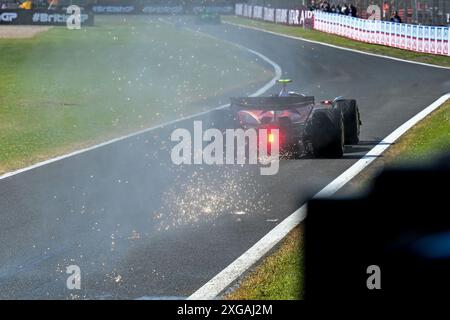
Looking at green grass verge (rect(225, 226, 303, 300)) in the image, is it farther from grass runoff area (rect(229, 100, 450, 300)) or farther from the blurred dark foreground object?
the blurred dark foreground object

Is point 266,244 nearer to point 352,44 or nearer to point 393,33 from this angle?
point 393,33

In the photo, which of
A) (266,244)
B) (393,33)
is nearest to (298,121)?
(266,244)

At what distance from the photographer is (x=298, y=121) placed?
47.4 feet

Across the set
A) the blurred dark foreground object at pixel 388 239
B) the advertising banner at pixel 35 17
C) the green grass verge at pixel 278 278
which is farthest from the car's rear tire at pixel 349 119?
the advertising banner at pixel 35 17

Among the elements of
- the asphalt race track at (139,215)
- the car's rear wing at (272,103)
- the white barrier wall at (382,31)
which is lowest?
the white barrier wall at (382,31)

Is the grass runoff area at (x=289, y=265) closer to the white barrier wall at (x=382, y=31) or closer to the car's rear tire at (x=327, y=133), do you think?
the car's rear tire at (x=327, y=133)

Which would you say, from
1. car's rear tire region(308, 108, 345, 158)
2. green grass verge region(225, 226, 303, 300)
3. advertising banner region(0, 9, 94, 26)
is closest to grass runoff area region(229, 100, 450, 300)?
green grass verge region(225, 226, 303, 300)

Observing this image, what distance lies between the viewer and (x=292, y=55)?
37656 millimetres

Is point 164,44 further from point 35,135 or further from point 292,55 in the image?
point 35,135

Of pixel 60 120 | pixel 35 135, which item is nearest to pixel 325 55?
pixel 60 120

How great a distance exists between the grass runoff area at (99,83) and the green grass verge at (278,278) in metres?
6.75

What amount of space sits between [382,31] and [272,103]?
27.2 m

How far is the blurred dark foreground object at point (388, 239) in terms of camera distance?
21.3 feet

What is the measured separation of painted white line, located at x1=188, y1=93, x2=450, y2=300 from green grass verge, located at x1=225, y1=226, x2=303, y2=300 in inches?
4.5
